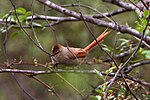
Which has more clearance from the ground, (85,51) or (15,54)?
(85,51)

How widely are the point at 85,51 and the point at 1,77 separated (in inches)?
147

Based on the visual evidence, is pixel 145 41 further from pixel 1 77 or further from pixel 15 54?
pixel 1 77

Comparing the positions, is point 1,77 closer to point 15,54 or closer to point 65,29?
point 15,54

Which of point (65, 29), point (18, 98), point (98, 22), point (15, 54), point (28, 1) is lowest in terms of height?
point (18, 98)

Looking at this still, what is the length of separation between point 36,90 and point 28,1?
1643 millimetres

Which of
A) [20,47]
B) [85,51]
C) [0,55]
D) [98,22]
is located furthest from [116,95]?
[20,47]

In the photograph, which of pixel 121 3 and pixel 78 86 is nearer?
pixel 78 86

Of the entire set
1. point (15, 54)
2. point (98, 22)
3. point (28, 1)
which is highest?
point (98, 22)

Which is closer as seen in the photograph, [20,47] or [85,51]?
[85,51]

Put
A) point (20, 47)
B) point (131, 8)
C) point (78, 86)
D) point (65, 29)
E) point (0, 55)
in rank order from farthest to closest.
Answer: point (20, 47)
point (65, 29)
point (0, 55)
point (131, 8)
point (78, 86)

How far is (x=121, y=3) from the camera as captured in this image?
3.31 meters

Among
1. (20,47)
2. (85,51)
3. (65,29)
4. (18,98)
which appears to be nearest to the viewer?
(85,51)

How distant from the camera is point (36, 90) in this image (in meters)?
6.61

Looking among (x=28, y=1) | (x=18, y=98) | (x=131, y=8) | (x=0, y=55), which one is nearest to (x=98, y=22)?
(x=131, y=8)
